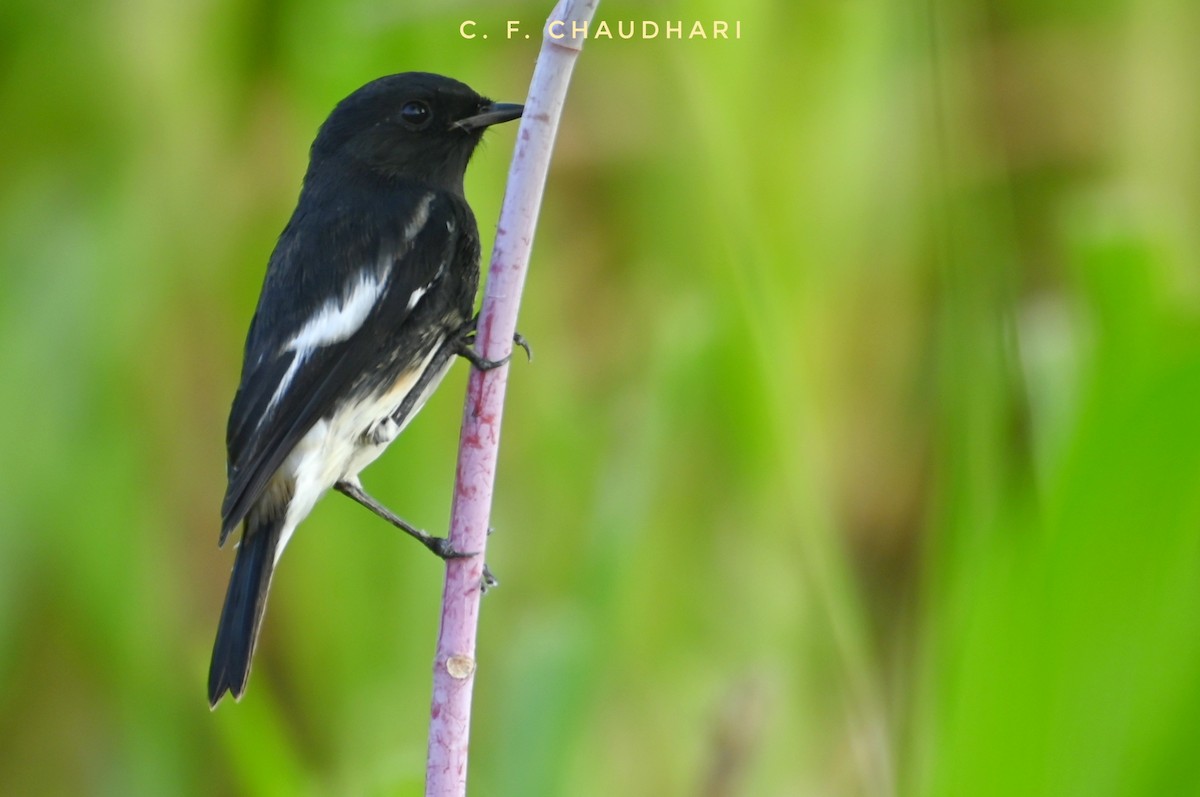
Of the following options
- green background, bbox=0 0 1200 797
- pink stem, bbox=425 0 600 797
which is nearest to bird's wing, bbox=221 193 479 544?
green background, bbox=0 0 1200 797

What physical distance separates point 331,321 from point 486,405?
54cm

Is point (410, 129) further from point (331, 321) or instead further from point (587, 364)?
point (587, 364)

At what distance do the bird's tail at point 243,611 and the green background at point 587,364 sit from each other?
0.05 m

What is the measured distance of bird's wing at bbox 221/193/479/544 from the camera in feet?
4.52

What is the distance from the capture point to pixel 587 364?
1.96 m

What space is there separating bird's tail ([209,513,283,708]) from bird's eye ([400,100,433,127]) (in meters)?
0.52

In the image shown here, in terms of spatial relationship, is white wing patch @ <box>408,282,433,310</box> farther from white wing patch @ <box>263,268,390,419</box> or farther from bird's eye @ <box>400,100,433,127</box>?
bird's eye @ <box>400,100,433,127</box>

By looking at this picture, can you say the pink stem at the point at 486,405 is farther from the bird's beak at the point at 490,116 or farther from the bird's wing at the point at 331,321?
the bird's beak at the point at 490,116

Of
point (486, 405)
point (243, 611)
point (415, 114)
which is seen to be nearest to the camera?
point (486, 405)

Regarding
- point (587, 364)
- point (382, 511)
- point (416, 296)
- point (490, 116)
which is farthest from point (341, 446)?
point (587, 364)

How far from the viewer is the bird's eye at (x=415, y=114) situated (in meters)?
1.61

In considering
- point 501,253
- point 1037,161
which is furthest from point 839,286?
point 501,253

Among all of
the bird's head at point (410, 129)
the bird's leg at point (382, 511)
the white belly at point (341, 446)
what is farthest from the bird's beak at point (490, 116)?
the bird's leg at point (382, 511)

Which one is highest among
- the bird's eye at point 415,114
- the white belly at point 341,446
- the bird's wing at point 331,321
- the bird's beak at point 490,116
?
the bird's eye at point 415,114
